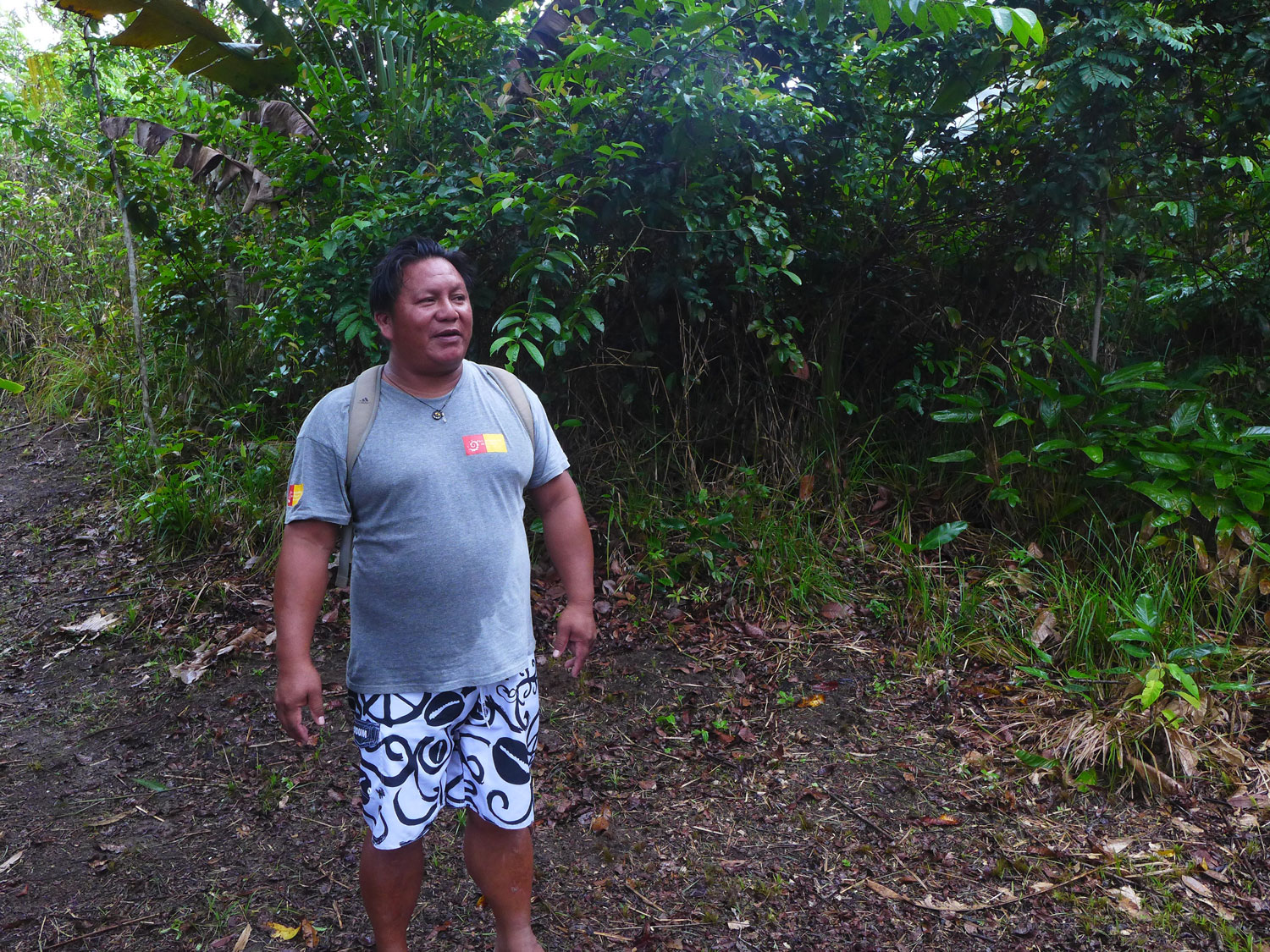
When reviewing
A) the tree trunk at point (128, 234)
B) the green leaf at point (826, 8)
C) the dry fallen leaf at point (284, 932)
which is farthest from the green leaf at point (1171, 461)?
the tree trunk at point (128, 234)

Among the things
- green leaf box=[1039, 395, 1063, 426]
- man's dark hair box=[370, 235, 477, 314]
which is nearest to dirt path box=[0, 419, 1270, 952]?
green leaf box=[1039, 395, 1063, 426]

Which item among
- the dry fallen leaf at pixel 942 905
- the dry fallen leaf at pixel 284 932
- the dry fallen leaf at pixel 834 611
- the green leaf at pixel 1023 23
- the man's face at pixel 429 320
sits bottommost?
the dry fallen leaf at pixel 284 932

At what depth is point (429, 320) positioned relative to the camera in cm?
234

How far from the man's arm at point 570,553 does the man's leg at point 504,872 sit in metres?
0.50

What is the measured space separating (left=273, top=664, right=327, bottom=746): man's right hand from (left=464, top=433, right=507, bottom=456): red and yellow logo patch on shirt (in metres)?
0.67

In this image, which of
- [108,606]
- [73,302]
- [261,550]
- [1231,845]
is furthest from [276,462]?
[1231,845]

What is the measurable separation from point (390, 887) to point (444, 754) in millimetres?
365

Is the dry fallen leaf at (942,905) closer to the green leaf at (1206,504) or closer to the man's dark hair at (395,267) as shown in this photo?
the green leaf at (1206,504)

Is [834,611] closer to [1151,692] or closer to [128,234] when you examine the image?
[1151,692]

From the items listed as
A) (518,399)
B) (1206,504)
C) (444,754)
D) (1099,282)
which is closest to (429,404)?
(518,399)

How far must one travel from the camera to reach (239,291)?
23.4 feet

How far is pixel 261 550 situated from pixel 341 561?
3.26 meters

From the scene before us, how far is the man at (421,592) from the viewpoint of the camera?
229cm

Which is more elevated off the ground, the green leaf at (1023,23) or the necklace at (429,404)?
the green leaf at (1023,23)
